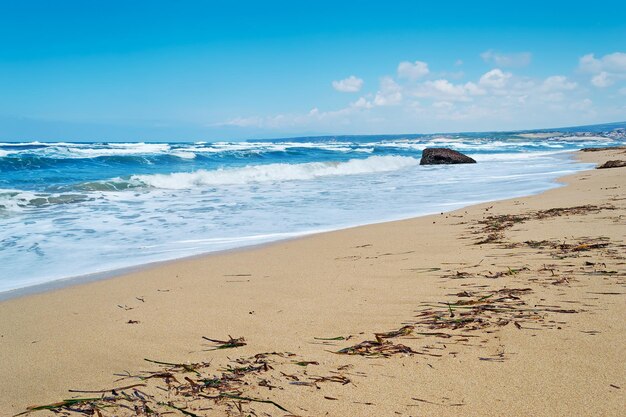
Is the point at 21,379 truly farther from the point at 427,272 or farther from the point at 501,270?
the point at 501,270

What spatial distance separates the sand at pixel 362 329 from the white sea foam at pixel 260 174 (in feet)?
40.2

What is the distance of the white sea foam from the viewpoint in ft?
54.0

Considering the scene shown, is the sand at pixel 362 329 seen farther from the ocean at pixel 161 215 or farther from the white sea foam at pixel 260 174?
the white sea foam at pixel 260 174

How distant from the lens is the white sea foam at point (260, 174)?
1647 centimetres

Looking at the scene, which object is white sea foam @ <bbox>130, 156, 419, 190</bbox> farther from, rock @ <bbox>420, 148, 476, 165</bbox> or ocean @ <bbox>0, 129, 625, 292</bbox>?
rock @ <bbox>420, 148, 476, 165</bbox>

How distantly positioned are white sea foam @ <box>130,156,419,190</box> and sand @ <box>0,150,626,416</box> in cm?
1225

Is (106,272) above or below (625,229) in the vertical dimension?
below

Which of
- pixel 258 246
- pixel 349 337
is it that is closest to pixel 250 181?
pixel 258 246

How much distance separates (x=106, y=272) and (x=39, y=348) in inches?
86.0

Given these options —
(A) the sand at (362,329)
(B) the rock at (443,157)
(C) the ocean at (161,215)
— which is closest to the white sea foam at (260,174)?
(C) the ocean at (161,215)

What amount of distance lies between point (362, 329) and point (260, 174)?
17219mm

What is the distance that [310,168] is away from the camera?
2222 centimetres

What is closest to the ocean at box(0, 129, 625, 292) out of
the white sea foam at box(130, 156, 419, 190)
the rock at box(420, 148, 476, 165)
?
the white sea foam at box(130, 156, 419, 190)

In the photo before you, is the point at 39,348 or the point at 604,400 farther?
the point at 39,348
